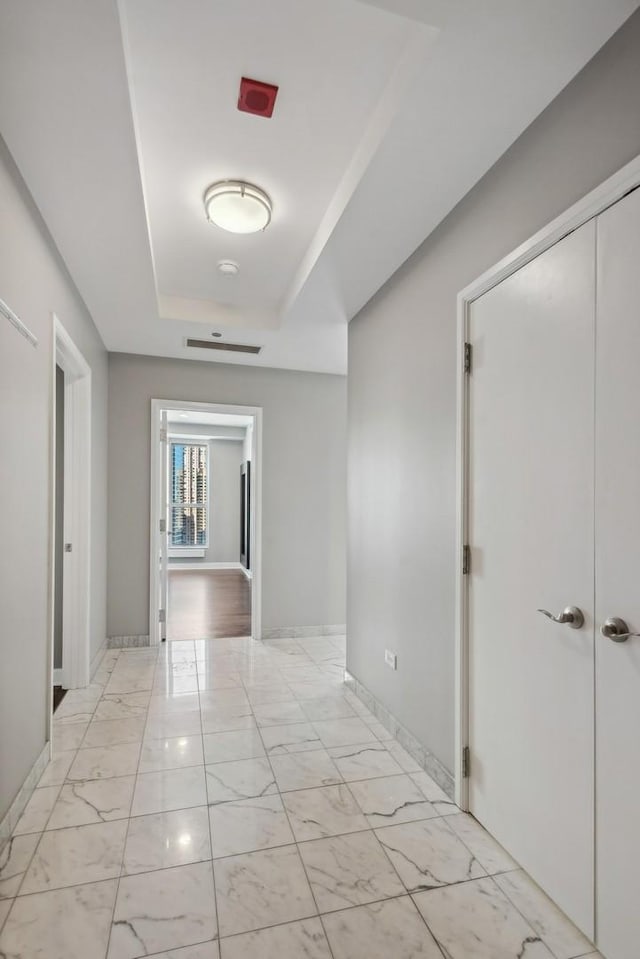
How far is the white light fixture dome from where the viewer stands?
230 centimetres

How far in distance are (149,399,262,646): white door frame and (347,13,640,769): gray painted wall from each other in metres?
1.37

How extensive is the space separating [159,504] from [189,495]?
5034 mm

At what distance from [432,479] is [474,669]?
85cm

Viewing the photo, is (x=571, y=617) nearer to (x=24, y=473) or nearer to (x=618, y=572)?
(x=618, y=572)

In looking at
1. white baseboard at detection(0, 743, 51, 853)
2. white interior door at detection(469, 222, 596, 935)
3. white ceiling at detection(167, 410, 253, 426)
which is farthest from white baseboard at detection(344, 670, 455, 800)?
white ceiling at detection(167, 410, 253, 426)

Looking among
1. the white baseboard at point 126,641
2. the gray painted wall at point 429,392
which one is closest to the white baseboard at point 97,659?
the white baseboard at point 126,641

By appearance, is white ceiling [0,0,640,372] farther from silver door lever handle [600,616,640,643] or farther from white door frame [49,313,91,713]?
silver door lever handle [600,616,640,643]

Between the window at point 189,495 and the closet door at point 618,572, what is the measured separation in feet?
28.0

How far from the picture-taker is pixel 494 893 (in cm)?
161

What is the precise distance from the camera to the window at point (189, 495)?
928cm

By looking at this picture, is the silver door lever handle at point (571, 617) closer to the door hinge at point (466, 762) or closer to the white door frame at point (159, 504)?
the door hinge at point (466, 762)

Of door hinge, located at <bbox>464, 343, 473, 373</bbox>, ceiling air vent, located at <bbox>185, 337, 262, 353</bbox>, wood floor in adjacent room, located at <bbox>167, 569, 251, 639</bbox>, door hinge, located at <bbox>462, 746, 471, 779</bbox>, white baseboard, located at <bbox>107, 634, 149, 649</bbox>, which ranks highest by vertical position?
ceiling air vent, located at <bbox>185, 337, 262, 353</bbox>

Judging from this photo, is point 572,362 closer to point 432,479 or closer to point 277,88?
point 432,479

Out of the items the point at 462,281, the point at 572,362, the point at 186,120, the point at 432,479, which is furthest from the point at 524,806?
the point at 186,120
